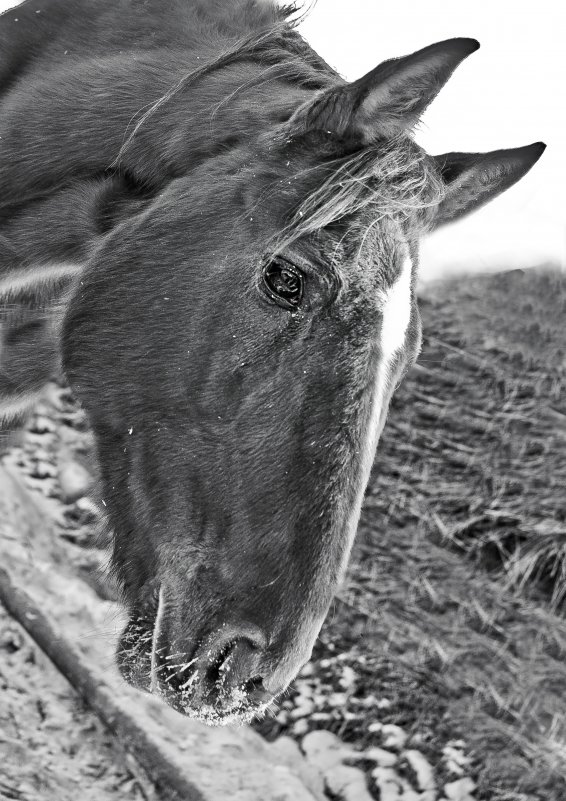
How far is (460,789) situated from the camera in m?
3.58

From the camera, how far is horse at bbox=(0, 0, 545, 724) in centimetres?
199

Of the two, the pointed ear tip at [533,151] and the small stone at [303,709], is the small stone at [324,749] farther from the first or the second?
the pointed ear tip at [533,151]

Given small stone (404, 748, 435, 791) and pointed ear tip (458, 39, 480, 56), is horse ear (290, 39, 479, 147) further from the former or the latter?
small stone (404, 748, 435, 791)

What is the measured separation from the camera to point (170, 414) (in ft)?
7.27

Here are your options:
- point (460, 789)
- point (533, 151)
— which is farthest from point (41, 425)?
point (533, 151)

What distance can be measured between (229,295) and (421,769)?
2400mm

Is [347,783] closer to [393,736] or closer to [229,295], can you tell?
[393,736]

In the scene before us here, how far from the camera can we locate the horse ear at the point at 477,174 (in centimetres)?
241

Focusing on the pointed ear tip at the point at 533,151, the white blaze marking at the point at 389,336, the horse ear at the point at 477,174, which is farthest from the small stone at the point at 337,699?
the pointed ear tip at the point at 533,151

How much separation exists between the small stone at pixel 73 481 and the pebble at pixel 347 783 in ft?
6.10

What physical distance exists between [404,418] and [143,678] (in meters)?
2.92

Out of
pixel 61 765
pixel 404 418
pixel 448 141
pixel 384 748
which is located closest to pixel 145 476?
pixel 61 765

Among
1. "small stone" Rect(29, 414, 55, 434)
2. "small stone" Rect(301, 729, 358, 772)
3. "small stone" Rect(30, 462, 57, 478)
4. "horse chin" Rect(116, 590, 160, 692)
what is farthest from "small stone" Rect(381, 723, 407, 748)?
"small stone" Rect(29, 414, 55, 434)

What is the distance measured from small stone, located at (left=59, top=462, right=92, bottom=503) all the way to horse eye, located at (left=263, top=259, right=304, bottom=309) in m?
2.67
